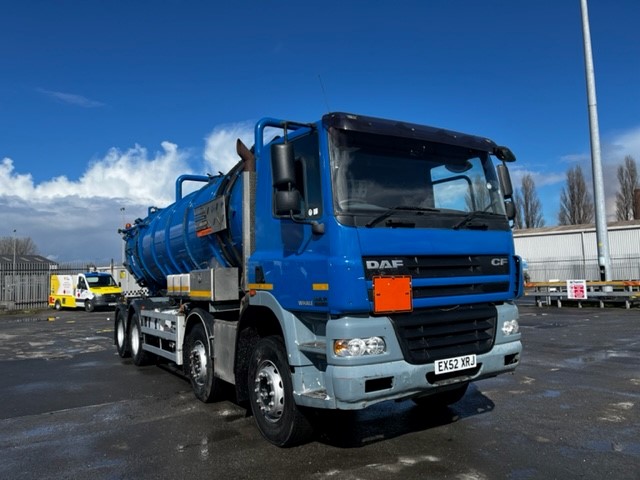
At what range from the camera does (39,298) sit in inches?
1340

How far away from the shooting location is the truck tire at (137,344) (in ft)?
34.2

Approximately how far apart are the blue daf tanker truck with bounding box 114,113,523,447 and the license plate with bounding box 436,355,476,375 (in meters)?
0.02

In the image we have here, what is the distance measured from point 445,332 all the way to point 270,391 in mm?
1872

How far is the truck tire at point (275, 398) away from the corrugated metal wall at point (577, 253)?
105ft

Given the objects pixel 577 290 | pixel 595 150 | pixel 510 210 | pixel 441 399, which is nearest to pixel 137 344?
pixel 441 399

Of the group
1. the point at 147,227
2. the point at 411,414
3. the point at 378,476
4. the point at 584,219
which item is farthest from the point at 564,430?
the point at 584,219

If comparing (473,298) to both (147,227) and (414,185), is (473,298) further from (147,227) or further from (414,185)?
(147,227)

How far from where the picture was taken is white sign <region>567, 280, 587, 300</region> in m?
→ 22.2

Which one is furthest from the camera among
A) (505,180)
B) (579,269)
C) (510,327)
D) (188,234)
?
(579,269)

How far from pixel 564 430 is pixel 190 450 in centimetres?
392

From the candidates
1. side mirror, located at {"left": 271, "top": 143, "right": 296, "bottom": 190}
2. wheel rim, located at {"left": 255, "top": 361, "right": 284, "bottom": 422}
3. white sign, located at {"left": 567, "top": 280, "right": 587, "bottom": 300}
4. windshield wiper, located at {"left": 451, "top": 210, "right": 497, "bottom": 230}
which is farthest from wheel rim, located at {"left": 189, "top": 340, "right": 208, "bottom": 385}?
white sign, located at {"left": 567, "top": 280, "right": 587, "bottom": 300}

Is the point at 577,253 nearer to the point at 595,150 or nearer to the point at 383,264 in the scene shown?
the point at 595,150

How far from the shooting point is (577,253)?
36188 millimetres

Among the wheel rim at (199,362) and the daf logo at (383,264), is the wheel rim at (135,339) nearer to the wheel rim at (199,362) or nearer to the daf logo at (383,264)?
the wheel rim at (199,362)
